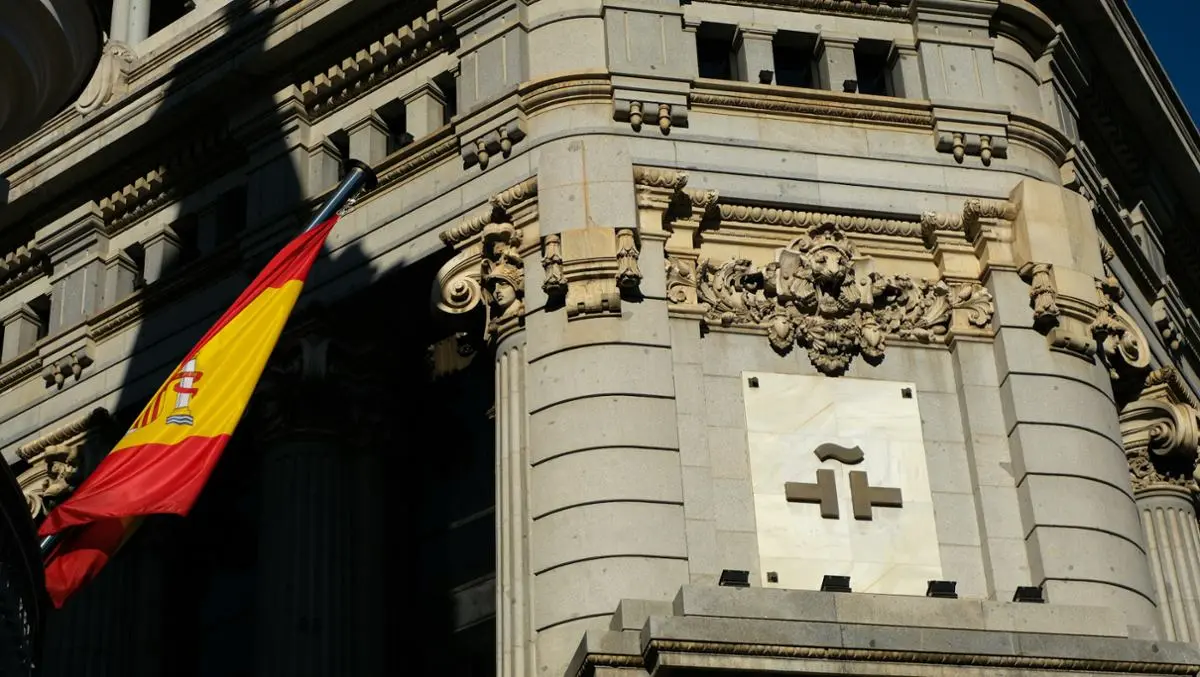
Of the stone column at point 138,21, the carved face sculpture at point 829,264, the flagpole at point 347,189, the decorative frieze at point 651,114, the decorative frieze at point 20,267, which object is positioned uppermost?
the stone column at point 138,21

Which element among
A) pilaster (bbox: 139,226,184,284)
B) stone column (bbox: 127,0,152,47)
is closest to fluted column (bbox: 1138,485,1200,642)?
pilaster (bbox: 139,226,184,284)

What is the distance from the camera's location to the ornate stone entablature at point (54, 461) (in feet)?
137

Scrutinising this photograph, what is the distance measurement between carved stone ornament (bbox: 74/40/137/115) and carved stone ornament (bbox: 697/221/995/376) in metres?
16.1

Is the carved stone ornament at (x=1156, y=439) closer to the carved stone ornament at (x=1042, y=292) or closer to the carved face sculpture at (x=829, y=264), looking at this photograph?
the carved stone ornament at (x=1042, y=292)

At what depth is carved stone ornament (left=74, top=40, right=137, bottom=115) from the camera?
150ft

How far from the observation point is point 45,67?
26719 millimetres

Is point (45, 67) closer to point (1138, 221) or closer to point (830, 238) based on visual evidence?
point (830, 238)

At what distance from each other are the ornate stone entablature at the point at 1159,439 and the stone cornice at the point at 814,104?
7031 mm

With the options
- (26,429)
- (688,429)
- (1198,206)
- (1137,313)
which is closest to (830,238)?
(688,429)

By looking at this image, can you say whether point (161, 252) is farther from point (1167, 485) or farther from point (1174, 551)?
point (1174, 551)

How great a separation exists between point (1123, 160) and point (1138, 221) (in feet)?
4.38

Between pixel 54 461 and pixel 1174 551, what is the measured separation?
21.5 metres

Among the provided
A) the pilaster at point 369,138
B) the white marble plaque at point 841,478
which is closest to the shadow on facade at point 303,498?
the pilaster at point 369,138

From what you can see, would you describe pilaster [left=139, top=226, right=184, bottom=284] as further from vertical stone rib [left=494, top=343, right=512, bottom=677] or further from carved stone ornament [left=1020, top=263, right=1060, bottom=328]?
carved stone ornament [left=1020, top=263, right=1060, bottom=328]
